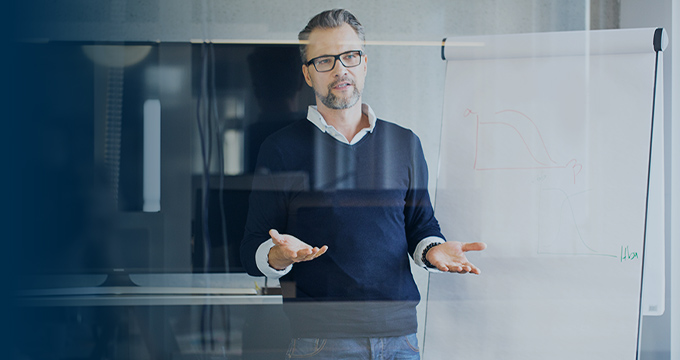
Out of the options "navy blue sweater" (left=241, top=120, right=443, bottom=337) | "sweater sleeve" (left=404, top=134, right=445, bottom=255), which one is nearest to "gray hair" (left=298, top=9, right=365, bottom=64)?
"navy blue sweater" (left=241, top=120, right=443, bottom=337)

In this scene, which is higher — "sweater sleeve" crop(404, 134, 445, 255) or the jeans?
"sweater sleeve" crop(404, 134, 445, 255)

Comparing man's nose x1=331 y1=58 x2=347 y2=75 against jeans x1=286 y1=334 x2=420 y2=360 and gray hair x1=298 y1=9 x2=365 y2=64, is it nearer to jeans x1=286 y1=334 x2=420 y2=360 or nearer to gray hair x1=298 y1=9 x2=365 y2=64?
gray hair x1=298 y1=9 x2=365 y2=64

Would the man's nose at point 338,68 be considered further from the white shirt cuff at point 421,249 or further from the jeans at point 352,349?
the jeans at point 352,349

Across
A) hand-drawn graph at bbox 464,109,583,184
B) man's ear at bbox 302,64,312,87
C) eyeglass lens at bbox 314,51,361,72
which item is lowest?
hand-drawn graph at bbox 464,109,583,184

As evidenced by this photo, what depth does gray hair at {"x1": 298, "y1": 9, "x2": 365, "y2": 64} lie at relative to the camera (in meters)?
1.49

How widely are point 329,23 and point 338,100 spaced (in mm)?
240

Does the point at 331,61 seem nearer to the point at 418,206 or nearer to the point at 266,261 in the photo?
the point at 418,206

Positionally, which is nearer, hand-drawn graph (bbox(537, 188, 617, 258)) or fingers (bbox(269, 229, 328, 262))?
fingers (bbox(269, 229, 328, 262))

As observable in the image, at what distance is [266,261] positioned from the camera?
1442mm

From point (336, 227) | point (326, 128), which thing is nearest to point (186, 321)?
point (336, 227)

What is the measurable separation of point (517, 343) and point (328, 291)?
642 mm

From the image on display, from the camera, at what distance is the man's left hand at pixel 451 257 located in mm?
1467

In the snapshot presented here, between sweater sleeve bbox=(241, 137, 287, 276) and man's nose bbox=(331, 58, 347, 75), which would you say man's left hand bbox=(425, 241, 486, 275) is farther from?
man's nose bbox=(331, 58, 347, 75)

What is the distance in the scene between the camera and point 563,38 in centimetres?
158
